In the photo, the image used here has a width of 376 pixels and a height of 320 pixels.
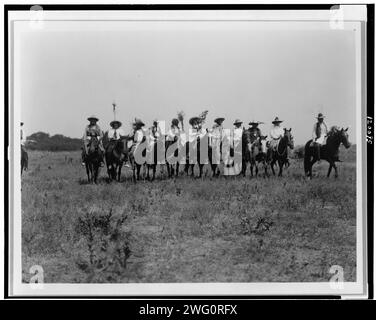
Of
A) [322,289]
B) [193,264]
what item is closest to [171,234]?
[193,264]

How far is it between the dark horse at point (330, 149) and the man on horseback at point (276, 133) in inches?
10.1

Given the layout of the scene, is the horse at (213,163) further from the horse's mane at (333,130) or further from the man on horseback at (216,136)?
the horse's mane at (333,130)

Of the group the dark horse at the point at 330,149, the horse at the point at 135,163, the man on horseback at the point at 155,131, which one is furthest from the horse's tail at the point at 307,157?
the horse at the point at 135,163

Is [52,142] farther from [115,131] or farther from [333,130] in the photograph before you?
[333,130]

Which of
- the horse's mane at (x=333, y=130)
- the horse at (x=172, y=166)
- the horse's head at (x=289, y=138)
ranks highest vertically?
the horse's mane at (x=333, y=130)

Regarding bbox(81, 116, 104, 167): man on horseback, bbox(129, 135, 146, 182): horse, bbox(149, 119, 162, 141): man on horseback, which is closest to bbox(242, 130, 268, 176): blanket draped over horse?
bbox(149, 119, 162, 141): man on horseback

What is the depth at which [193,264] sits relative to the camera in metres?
4.90

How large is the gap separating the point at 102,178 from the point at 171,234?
31.0 inches

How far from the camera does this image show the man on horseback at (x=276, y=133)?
4952 mm

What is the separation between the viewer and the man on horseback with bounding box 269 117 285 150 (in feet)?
16.2

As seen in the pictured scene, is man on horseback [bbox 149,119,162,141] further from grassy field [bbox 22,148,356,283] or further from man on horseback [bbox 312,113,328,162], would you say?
man on horseback [bbox 312,113,328,162]

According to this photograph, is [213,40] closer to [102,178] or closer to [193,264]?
[102,178]

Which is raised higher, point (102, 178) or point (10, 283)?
point (102, 178)

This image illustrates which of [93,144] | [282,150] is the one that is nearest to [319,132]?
[282,150]
